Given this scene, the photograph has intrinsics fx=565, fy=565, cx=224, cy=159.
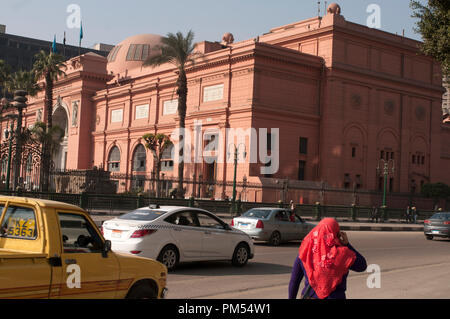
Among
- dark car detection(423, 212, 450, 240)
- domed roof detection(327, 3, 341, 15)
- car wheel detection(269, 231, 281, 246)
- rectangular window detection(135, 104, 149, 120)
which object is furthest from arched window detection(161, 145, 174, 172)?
car wheel detection(269, 231, 281, 246)

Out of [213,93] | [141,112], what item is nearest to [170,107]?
[141,112]

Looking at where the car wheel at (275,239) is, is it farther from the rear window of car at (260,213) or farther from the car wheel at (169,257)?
the car wheel at (169,257)

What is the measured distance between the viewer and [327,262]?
493 cm

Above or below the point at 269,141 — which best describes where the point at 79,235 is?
below

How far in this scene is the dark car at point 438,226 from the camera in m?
25.4

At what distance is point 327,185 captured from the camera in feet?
162

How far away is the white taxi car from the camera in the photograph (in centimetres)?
1122

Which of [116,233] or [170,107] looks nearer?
[116,233]

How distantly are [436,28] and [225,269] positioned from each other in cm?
1136

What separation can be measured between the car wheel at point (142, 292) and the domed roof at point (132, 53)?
72.7 meters

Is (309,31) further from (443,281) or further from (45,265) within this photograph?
(45,265)

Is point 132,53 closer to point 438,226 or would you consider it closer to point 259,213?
point 438,226

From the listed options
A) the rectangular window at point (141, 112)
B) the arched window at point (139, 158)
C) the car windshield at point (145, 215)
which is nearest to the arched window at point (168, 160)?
the arched window at point (139, 158)

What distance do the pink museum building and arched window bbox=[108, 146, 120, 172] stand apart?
23.0 ft
